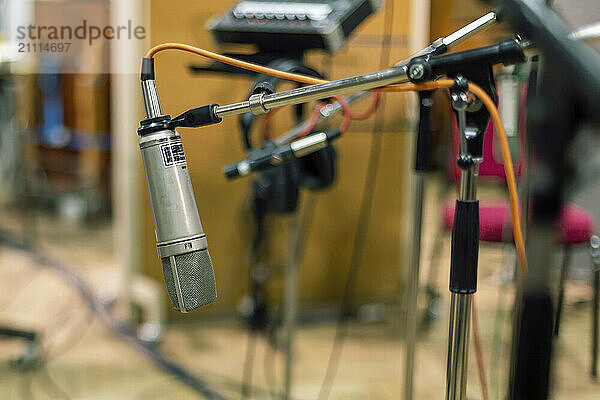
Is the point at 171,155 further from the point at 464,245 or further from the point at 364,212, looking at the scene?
the point at 364,212

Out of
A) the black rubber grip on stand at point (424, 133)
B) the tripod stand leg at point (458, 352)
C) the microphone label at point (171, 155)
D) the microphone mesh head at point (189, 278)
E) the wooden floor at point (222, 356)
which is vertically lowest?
the wooden floor at point (222, 356)

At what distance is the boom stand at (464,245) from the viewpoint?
683mm

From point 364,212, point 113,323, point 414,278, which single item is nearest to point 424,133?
point 414,278

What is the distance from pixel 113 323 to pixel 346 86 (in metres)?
1.60

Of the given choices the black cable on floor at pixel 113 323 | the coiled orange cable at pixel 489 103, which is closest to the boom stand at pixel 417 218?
the coiled orange cable at pixel 489 103

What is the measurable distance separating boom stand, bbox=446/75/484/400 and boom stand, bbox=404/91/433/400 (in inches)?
4.4

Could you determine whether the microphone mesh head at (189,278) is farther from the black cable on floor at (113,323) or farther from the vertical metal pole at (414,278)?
the black cable on floor at (113,323)

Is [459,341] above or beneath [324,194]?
beneath

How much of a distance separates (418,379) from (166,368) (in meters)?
0.65

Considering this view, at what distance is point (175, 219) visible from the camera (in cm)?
64

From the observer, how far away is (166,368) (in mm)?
1736

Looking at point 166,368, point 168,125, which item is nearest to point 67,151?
point 166,368

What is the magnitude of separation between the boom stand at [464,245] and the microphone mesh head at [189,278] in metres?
0.25

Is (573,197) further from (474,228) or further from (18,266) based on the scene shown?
(18,266)
